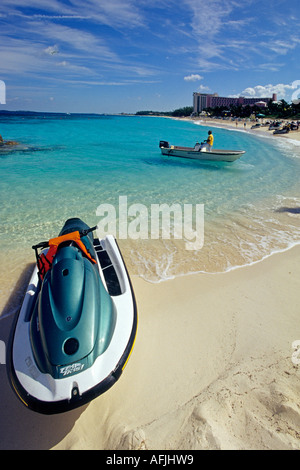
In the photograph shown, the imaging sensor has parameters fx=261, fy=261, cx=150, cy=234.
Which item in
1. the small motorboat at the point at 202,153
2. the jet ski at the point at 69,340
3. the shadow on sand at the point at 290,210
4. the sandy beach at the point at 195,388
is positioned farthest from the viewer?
the small motorboat at the point at 202,153

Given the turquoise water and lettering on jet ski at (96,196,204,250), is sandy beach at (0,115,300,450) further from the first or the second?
lettering on jet ski at (96,196,204,250)

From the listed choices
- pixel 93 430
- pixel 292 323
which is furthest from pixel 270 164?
pixel 93 430

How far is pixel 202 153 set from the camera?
58.2 ft

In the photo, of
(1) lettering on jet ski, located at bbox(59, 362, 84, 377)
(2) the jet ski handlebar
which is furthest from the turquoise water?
(1) lettering on jet ski, located at bbox(59, 362, 84, 377)

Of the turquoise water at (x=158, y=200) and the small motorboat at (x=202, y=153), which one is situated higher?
the small motorboat at (x=202, y=153)

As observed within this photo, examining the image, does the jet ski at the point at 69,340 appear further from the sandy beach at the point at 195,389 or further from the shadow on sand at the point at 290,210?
the shadow on sand at the point at 290,210

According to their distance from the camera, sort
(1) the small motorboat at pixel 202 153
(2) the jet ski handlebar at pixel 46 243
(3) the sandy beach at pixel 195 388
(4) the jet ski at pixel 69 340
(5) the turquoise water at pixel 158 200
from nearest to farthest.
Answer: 1. (4) the jet ski at pixel 69 340
2. (3) the sandy beach at pixel 195 388
3. (2) the jet ski handlebar at pixel 46 243
4. (5) the turquoise water at pixel 158 200
5. (1) the small motorboat at pixel 202 153

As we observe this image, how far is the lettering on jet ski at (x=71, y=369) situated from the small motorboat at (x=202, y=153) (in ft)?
53.7

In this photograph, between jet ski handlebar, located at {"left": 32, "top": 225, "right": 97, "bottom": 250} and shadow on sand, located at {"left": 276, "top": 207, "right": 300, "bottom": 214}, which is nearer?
jet ski handlebar, located at {"left": 32, "top": 225, "right": 97, "bottom": 250}

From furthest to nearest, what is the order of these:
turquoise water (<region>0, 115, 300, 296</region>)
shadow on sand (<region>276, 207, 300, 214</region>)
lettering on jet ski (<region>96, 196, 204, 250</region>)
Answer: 1. shadow on sand (<region>276, 207, 300, 214</region>)
2. lettering on jet ski (<region>96, 196, 204, 250</region>)
3. turquoise water (<region>0, 115, 300, 296</region>)

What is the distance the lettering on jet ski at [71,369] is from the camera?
2.52 m

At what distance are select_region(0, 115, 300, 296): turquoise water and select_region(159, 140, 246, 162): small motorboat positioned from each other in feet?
1.81

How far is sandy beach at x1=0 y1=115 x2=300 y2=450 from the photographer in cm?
272

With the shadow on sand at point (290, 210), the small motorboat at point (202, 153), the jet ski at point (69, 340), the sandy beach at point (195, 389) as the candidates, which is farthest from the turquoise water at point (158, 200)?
the jet ski at point (69, 340)
